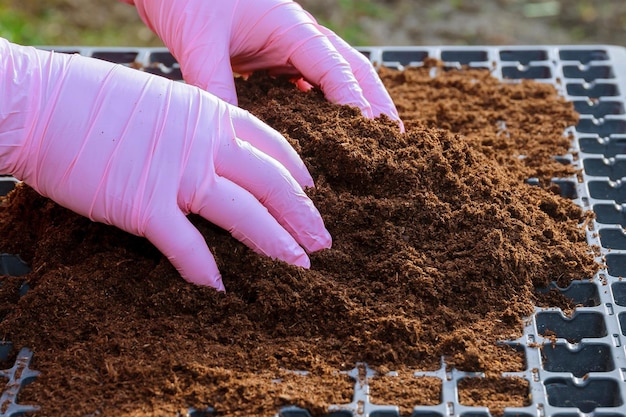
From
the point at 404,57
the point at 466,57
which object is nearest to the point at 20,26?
the point at 404,57

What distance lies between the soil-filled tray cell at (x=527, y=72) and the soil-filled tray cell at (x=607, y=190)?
1.60ft

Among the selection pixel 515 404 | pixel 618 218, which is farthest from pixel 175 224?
pixel 618 218

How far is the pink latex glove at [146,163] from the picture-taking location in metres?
1.43

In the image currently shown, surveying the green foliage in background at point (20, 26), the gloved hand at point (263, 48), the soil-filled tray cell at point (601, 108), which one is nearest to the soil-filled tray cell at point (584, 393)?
the gloved hand at point (263, 48)

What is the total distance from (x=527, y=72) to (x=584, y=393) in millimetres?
1109

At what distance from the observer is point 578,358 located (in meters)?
1.37

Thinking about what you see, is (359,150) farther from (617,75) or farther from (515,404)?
(617,75)

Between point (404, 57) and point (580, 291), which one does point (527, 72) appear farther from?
point (580, 291)

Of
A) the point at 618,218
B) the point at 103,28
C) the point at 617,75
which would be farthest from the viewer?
the point at 103,28

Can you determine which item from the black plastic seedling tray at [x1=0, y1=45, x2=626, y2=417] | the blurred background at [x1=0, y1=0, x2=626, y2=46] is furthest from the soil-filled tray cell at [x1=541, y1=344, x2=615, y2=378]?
the blurred background at [x1=0, y1=0, x2=626, y2=46]

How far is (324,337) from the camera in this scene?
1362 mm

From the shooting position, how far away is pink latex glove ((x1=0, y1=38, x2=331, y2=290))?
1432 mm

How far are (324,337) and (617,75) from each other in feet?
4.02

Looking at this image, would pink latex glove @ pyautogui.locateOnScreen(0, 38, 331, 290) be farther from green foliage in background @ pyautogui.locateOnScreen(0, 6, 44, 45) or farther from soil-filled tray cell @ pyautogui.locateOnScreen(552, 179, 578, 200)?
green foliage in background @ pyautogui.locateOnScreen(0, 6, 44, 45)
